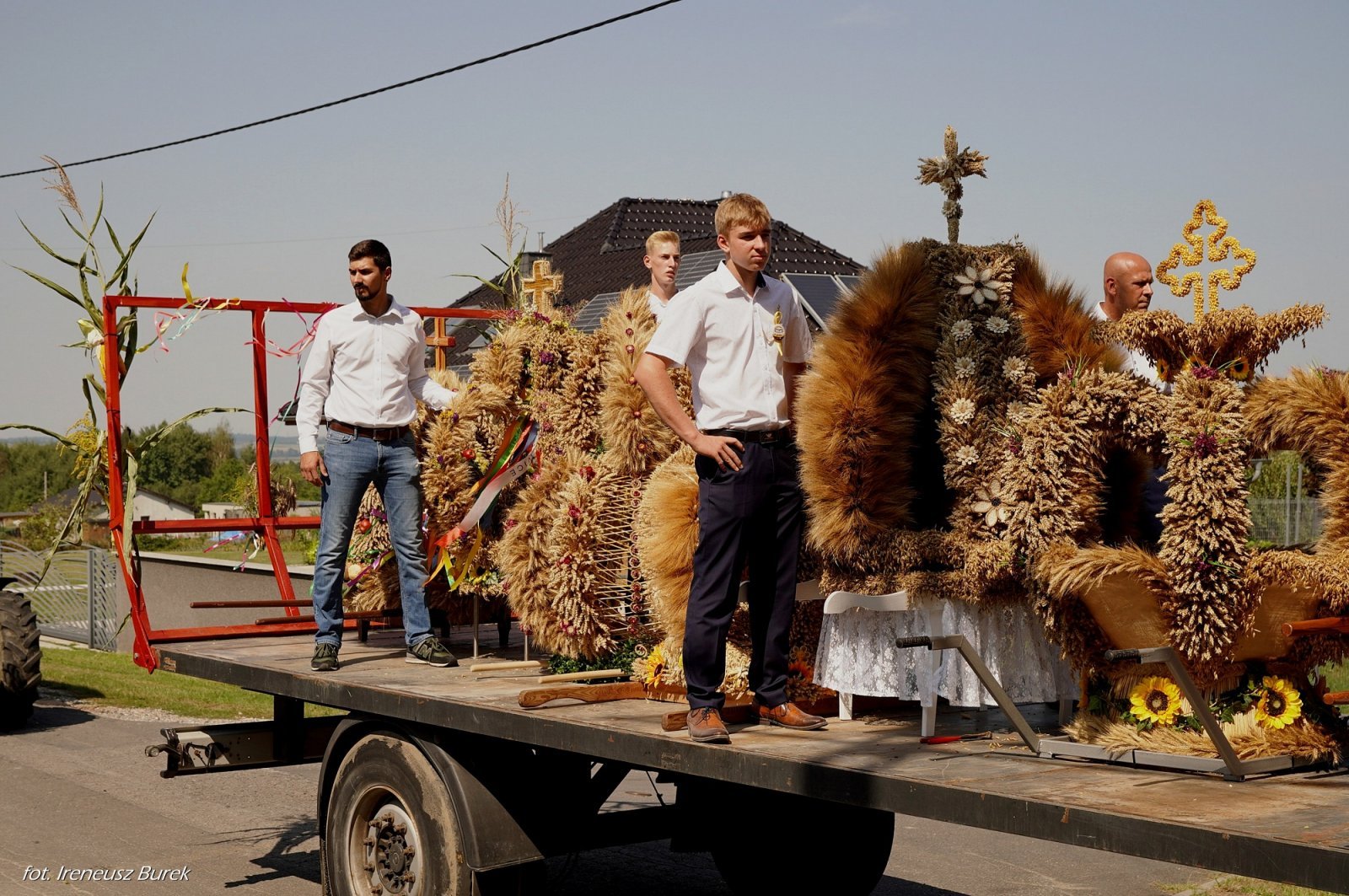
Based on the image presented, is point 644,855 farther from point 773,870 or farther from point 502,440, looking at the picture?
point 502,440

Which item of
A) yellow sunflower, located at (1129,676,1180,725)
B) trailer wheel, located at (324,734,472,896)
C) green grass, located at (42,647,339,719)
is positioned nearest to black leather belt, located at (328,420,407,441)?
trailer wheel, located at (324,734,472,896)

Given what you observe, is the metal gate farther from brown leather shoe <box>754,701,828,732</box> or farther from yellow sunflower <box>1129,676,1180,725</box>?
yellow sunflower <box>1129,676,1180,725</box>

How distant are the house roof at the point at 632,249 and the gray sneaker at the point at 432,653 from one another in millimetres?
13190

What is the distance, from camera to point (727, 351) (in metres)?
4.71

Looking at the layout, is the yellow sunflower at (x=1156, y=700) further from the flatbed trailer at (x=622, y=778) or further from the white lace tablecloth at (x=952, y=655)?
the white lace tablecloth at (x=952, y=655)

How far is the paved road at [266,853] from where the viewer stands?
667 cm

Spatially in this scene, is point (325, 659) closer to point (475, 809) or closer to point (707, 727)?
point (475, 809)

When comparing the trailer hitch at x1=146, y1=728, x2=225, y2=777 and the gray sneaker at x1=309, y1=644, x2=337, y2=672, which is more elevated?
the gray sneaker at x1=309, y1=644, x2=337, y2=672

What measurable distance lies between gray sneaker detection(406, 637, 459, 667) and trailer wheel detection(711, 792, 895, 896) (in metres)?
1.28

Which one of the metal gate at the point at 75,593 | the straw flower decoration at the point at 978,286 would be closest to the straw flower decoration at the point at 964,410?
the straw flower decoration at the point at 978,286

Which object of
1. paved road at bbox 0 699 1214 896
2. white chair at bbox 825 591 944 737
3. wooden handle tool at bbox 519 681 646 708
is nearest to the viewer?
white chair at bbox 825 591 944 737

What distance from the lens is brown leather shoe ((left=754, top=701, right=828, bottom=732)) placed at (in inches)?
181

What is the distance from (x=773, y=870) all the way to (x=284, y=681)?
2084 mm

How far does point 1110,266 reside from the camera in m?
5.77
